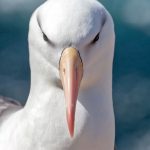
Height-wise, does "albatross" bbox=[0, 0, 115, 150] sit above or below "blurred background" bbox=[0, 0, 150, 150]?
above

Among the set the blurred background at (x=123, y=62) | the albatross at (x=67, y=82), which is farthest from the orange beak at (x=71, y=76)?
the blurred background at (x=123, y=62)

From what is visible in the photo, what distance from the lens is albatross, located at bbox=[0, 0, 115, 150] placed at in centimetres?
162

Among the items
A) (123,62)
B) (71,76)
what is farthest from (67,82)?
(123,62)

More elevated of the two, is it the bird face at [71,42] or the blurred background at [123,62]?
the bird face at [71,42]

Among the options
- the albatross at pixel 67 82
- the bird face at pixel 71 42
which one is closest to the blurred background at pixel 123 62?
the albatross at pixel 67 82

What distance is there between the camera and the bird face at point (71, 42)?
1608 millimetres

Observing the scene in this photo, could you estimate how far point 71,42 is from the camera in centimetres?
161

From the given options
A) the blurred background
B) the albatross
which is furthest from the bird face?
the blurred background

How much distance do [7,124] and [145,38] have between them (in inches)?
70.2

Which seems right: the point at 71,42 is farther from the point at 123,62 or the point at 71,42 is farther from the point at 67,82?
the point at 123,62

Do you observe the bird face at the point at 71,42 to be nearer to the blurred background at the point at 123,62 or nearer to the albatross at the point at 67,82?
the albatross at the point at 67,82

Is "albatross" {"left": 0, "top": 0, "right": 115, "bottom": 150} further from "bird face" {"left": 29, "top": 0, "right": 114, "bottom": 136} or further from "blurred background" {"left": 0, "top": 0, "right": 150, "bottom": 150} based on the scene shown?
"blurred background" {"left": 0, "top": 0, "right": 150, "bottom": 150}

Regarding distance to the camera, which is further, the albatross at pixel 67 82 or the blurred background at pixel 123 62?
the blurred background at pixel 123 62

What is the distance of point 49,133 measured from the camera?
179 centimetres
